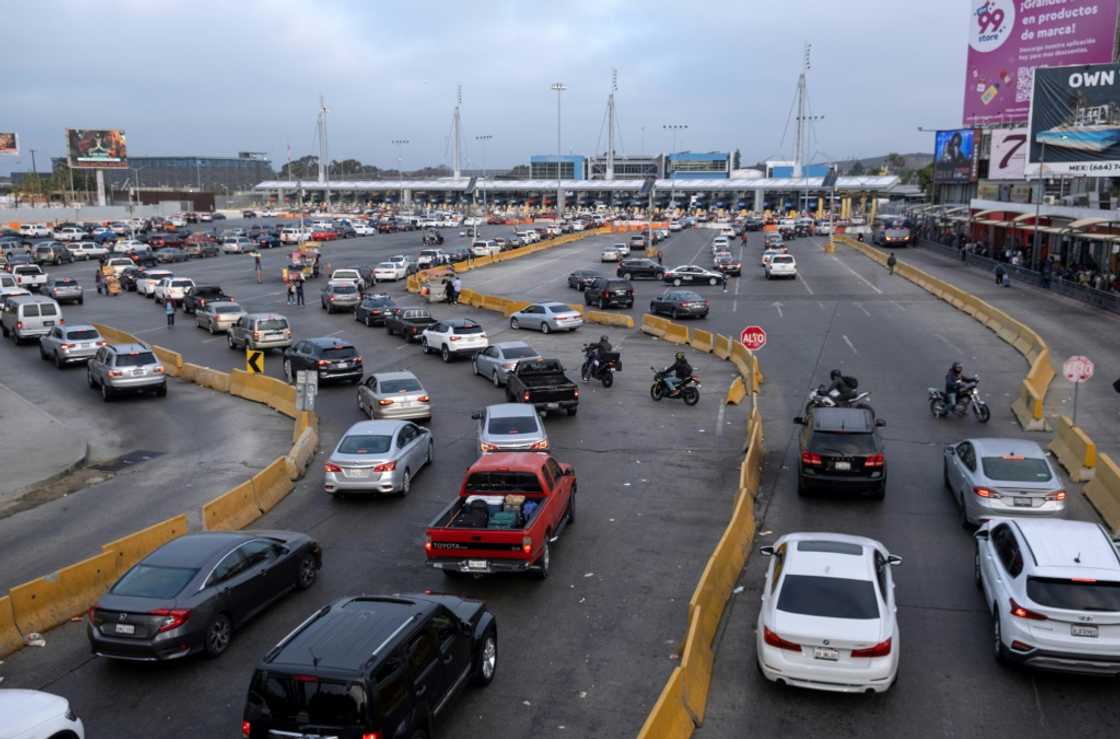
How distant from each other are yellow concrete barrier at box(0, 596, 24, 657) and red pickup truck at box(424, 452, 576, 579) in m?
5.44

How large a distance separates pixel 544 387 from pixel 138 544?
12366 millimetres

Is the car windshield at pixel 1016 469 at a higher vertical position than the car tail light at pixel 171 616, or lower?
higher

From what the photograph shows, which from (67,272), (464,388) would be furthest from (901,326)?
(67,272)

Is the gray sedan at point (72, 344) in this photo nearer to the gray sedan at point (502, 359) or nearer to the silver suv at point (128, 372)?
the silver suv at point (128, 372)

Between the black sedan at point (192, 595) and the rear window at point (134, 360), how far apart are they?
1798 cm

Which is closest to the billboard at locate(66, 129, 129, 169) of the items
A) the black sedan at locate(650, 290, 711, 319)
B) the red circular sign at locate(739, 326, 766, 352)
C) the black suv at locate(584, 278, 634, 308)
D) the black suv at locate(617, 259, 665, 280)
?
the black suv at locate(617, 259, 665, 280)

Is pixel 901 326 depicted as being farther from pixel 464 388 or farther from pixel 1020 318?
pixel 464 388

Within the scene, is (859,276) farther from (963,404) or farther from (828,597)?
(828,597)

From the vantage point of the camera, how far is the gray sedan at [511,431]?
1986cm

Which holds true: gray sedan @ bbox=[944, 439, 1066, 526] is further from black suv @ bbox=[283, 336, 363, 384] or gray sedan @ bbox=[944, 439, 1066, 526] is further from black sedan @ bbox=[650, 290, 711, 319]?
black sedan @ bbox=[650, 290, 711, 319]

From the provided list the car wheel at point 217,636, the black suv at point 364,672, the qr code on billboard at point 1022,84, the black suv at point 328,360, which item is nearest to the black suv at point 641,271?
the qr code on billboard at point 1022,84

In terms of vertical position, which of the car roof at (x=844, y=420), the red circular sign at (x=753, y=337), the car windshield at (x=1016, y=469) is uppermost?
the red circular sign at (x=753, y=337)

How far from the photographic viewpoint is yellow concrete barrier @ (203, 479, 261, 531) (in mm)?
16219

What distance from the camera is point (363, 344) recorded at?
1531 inches
